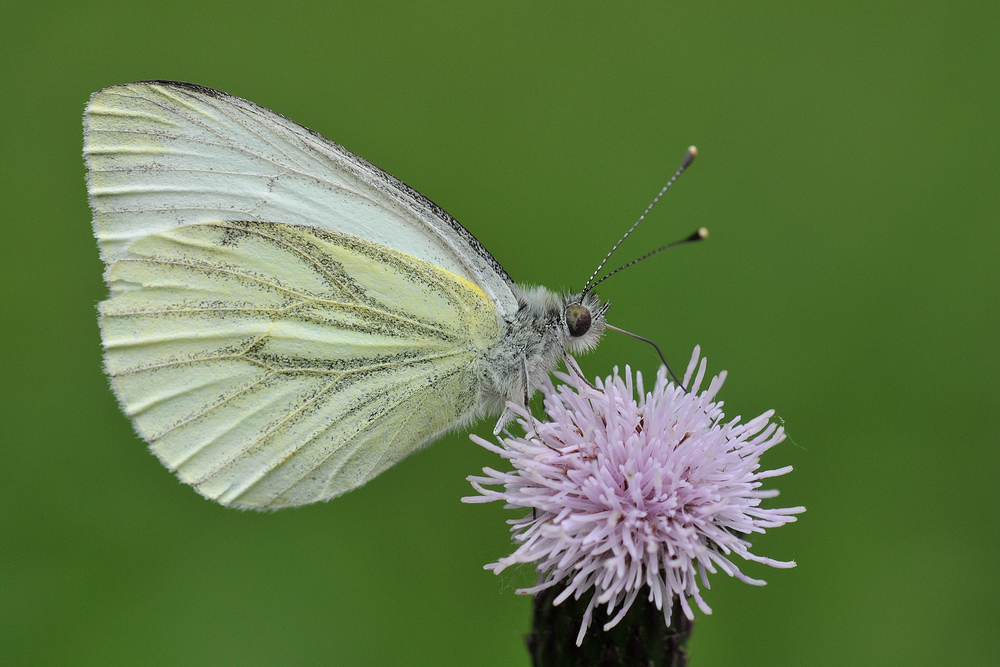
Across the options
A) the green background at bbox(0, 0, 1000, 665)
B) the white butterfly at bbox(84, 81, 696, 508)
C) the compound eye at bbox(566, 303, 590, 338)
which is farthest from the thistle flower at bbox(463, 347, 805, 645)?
the green background at bbox(0, 0, 1000, 665)

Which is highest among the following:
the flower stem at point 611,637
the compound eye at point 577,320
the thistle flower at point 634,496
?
the compound eye at point 577,320

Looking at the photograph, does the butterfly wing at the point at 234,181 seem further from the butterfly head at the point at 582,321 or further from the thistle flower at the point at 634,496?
the thistle flower at the point at 634,496

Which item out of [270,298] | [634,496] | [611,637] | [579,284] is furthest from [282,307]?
[579,284]

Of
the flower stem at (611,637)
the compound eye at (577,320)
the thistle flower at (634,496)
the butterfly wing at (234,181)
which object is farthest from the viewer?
the butterfly wing at (234,181)

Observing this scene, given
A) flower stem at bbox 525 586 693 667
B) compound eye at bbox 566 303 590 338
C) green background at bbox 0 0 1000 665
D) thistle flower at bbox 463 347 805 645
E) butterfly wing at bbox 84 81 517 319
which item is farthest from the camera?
green background at bbox 0 0 1000 665

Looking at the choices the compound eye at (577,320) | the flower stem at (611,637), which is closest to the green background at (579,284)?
the flower stem at (611,637)

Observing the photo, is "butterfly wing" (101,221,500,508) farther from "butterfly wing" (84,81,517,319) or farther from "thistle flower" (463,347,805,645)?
"thistle flower" (463,347,805,645)
